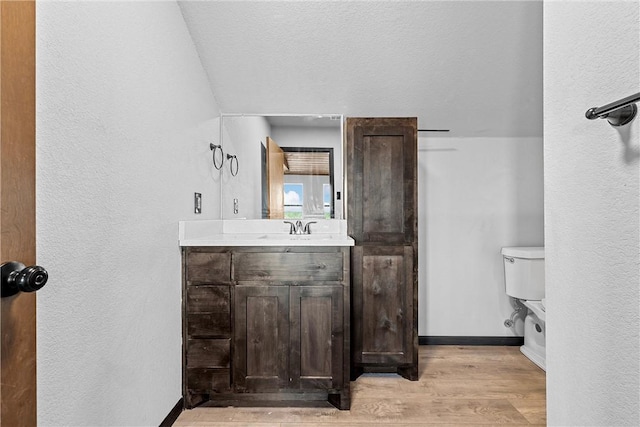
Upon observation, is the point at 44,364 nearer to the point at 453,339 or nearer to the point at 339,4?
the point at 339,4

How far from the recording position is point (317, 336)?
6.46 ft

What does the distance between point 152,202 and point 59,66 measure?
678mm

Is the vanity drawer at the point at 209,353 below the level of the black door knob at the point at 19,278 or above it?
below

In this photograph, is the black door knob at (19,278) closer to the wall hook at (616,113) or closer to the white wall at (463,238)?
the wall hook at (616,113)

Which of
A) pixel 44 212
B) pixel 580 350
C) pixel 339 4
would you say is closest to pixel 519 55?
A: pixel 339 4

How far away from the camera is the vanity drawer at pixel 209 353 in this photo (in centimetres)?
196

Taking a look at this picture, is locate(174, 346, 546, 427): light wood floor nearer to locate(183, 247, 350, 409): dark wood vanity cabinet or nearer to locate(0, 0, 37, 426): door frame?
locate(183, 247, 350, 409): dark wood vanity cabinet

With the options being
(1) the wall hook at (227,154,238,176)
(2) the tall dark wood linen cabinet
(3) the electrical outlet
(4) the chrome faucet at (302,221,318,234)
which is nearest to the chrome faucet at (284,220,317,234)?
(4) the chrome faucet at (302,221,318,234)

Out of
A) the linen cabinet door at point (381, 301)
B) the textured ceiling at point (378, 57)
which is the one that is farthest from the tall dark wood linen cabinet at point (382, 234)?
the textured ceiling at point (378, 57)

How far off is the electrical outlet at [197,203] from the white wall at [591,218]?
1.76m

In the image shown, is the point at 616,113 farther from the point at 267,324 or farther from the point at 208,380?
the point at 208,380

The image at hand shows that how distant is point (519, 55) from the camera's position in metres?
2.20

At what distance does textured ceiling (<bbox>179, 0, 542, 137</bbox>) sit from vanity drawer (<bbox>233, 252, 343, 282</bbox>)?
45.0 inches

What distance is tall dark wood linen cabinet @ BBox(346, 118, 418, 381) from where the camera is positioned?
2324mm
